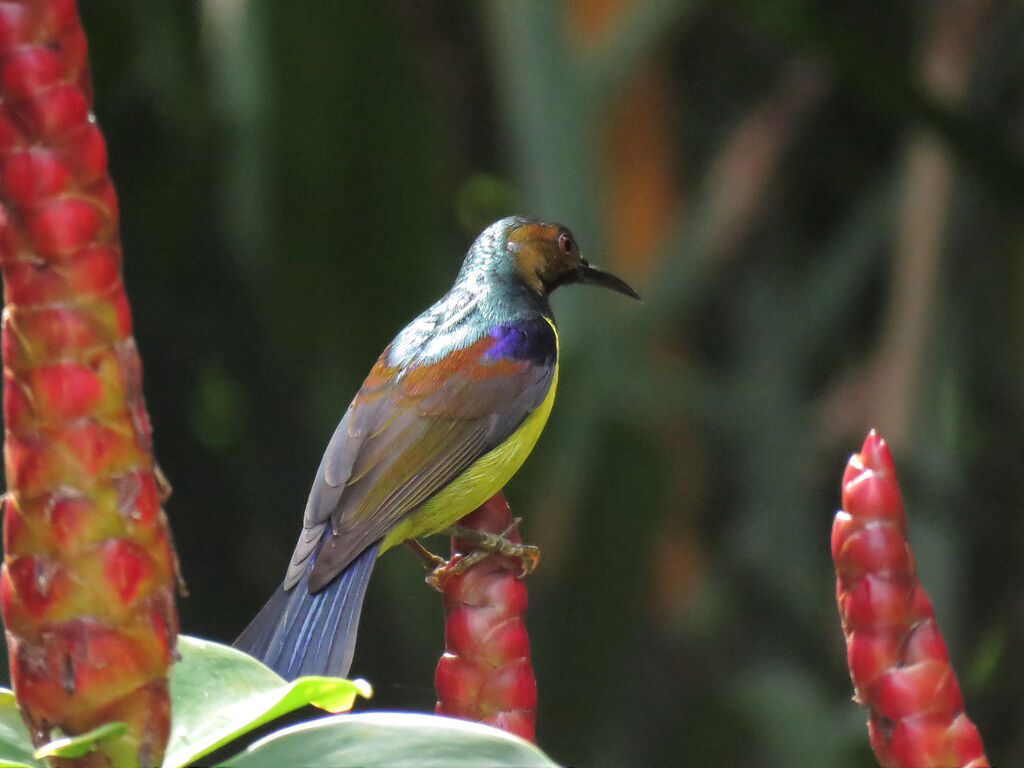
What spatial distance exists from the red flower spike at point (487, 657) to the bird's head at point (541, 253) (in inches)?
27.6

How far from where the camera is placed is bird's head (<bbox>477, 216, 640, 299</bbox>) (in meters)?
1.42

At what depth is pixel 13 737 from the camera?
0.67 m

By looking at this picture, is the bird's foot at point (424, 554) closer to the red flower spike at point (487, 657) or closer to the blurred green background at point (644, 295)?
the red flower spike at point (487, 657)

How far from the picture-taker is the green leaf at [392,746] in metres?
0.59

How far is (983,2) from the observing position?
10.4 feet

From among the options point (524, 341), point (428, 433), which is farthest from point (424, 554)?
point (524, 341)

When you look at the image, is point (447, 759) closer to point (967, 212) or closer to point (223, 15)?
point (223, 15)

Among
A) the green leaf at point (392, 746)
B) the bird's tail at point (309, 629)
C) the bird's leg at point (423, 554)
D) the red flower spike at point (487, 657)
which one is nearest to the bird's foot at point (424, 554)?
the bird's leg at point (423, 554)

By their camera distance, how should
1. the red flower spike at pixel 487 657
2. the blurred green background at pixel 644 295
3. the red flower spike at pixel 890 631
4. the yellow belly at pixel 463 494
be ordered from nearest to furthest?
the red flower spike at pixel 890 631 → the red flower spike at pixel 487 657 → the yellow belly at pixel 463 494 → the blurred green background at pixel 644 295

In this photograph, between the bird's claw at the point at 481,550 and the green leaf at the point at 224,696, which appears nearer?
the green leaf at the point at 224,696

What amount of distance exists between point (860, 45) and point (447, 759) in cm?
200

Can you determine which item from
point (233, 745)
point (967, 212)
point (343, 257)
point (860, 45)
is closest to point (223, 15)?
point (343, 257)

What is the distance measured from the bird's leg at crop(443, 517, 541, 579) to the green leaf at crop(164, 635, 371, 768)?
0.12 metres

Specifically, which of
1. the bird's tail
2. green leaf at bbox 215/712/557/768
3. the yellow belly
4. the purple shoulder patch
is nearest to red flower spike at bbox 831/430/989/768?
green leaf at bbox 215/712/557/768
